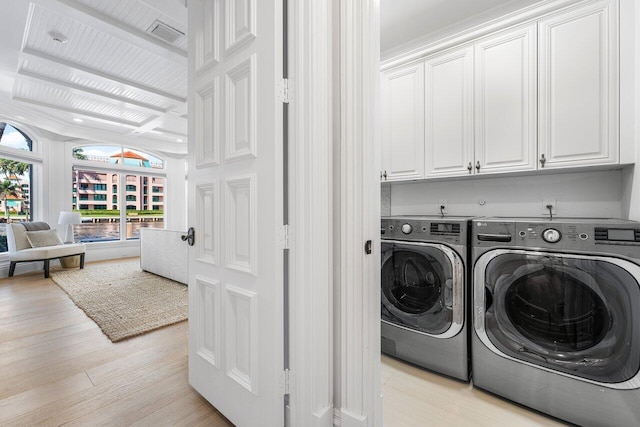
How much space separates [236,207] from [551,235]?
5.26 feet

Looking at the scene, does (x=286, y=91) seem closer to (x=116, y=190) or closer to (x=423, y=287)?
(x=423, y=287)

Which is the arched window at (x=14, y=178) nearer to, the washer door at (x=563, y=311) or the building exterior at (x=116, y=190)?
the building exterior at (x=116, y=190)

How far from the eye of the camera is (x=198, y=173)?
1.58m

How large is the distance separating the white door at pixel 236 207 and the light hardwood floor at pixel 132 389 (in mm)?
254

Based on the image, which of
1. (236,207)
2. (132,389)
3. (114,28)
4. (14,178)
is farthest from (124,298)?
(14,178)

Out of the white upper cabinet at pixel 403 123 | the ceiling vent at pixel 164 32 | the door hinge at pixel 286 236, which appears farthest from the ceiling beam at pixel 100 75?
the door hinge at pixel 286 236

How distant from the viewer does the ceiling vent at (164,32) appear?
2496 mm

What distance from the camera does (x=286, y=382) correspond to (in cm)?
121

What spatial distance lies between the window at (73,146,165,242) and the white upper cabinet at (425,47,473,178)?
6718 millimetres

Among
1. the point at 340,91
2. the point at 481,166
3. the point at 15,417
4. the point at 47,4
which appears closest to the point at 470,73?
the point at 481,166

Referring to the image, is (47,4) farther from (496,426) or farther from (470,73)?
(496,426)

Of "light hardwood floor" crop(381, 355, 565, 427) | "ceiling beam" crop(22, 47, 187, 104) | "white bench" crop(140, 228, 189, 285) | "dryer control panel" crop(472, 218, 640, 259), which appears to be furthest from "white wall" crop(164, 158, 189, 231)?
"dryer control panel" crop(472, 218, 640, 259)

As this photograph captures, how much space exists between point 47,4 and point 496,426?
400 centimetres

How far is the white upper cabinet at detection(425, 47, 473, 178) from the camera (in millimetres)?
2121
